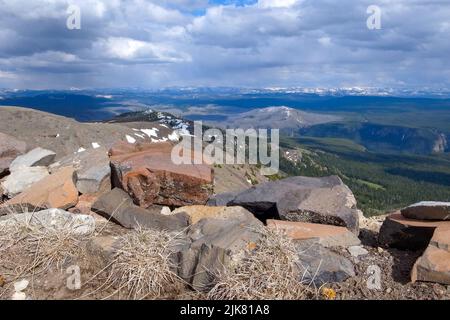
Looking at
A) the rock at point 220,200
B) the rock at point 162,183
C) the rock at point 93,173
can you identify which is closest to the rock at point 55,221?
the rock at point 162,183

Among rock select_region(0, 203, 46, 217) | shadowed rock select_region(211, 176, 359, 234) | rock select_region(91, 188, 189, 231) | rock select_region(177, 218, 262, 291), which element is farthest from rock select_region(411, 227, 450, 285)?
rock select_region(0, 203, 46, 217)

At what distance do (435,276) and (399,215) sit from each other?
9.41 ft

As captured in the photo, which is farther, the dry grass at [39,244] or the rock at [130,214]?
the rock at [130,214]

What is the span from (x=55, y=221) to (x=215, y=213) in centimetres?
361

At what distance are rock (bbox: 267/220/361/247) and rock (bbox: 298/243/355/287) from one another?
476mm

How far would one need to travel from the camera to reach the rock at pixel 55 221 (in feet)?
31.0

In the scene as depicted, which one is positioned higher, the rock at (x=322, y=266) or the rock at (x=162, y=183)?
the rock at (x=162, y=183)

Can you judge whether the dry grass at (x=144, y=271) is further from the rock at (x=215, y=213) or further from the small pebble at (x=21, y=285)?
the rock at (x=215, y=213)

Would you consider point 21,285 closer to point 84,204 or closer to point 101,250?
point 101,250

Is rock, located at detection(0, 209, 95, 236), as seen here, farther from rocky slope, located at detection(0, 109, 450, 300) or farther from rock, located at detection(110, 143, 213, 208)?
rock, located at detection(110, 143, 213, 208)

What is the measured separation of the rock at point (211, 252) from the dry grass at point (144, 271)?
246mm

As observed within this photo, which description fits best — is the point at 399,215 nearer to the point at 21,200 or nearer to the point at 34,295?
the point at 34,295

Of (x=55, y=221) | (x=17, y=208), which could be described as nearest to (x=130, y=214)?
(x=55, y=221)

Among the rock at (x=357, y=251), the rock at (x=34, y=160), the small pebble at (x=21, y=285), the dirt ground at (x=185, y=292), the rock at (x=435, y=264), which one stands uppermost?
the rock at (x=34, y=160)
